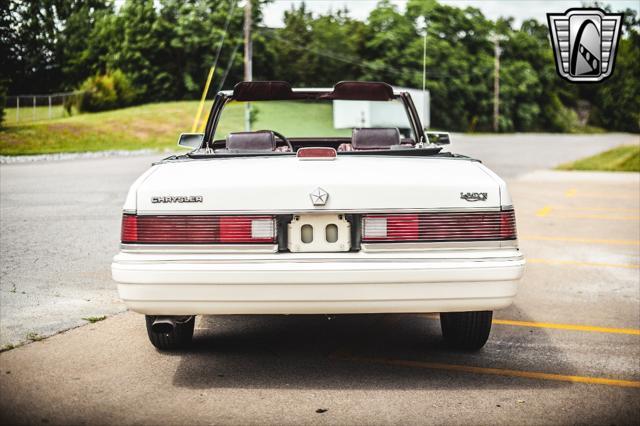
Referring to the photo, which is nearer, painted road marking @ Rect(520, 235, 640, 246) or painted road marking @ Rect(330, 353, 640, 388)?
painted road marking @ Rect(330, 353, 640, 388)

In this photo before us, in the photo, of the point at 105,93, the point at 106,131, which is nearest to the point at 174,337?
the point at 106,131

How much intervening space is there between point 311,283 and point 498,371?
1.33 m

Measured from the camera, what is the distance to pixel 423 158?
4535 millimetres

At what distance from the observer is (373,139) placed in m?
5.40

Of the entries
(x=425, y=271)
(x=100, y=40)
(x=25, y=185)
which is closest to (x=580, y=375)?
(x=425, y=271)

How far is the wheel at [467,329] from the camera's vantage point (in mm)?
4863

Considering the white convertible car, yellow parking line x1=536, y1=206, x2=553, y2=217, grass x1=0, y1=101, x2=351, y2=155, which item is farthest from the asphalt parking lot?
grass x1=0, y1=101, x2=351, y2=155

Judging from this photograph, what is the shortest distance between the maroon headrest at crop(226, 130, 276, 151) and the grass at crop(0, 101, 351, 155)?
1327 centimetres

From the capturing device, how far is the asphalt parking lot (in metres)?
3.94

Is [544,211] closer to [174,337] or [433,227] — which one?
[174,337]

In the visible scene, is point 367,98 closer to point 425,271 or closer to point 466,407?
point 425,271

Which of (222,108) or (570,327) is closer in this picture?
(570,327)

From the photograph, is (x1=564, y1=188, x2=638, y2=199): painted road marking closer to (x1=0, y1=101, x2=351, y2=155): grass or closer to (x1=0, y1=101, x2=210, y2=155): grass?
(x1=0, y1=101, x2=351, y2=155): grass

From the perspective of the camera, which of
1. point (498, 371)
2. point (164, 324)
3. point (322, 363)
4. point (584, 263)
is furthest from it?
point (584, 263)
